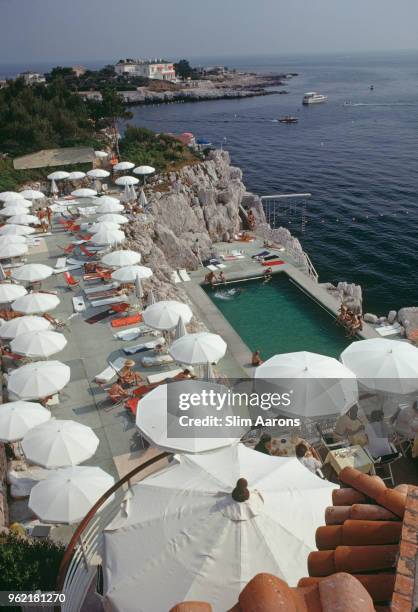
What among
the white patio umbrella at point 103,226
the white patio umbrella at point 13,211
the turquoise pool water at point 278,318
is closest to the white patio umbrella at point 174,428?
the turquoise pool water at point 278,318

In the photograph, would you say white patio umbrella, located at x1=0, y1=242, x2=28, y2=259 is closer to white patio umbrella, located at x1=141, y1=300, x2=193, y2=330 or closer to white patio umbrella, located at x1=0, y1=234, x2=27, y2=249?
white patio umbrella, located at x1=0, y1=234, x2=27, y2=249

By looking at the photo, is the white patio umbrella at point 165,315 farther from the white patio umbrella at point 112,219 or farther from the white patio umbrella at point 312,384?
the white patio umbrella at point 112,219

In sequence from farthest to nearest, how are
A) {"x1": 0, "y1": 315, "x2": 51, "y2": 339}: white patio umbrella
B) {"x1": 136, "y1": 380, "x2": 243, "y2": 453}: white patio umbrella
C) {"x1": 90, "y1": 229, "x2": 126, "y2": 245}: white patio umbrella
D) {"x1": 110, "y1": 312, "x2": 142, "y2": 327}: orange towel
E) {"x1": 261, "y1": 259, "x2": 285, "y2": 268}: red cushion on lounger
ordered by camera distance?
{"x1": 261, "y1": 259, "x2": 285, "y2": 268}: red cushion on lounger, {"x1": 90, "y1": 229, "x2": 126, "y2": 245}: white patio umbrella, {"x1": 110, "y1": 312, "x2": 142, "y2": 327}: orange towel, {"x1": 0, "y1": 315, "x2": 51, "y2": 339}: white patio umbrella, {"x1": 136, "y1": 380, "x2": 243, "y2": 453}: white patio umbrella

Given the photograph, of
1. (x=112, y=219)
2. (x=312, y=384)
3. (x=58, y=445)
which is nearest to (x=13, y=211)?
(x=112, y=219)

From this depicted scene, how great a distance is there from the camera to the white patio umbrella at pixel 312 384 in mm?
13844

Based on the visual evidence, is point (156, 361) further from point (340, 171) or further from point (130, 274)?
point (340, 171)

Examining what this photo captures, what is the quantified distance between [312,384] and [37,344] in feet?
29.4

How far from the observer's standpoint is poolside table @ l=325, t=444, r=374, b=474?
1223 centimetres

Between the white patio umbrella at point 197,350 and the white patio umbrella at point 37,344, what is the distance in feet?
12.8

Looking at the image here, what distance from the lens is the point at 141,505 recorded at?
22.9 feet

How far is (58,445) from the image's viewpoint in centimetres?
1129

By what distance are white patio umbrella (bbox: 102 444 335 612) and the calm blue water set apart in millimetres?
27213

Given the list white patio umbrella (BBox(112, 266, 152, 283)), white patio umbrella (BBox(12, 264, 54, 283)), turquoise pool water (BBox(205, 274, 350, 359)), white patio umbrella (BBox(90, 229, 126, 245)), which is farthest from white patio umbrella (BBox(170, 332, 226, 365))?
white patio umbrella (BBox(90, 229, 126, 245))

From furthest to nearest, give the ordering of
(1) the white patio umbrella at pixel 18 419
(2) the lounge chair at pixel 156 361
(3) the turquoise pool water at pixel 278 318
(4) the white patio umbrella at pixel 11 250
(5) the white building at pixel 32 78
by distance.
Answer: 1. (5) the white building at pixel 32 78
2. (4) the white patio umbrella at pixel 11 250
3. (3) the turquoise pool water at pixel 278 318
4. (2) the lounge chair at pixel 156 361
5. (1) the white patio umbrella at pixel 18 419
